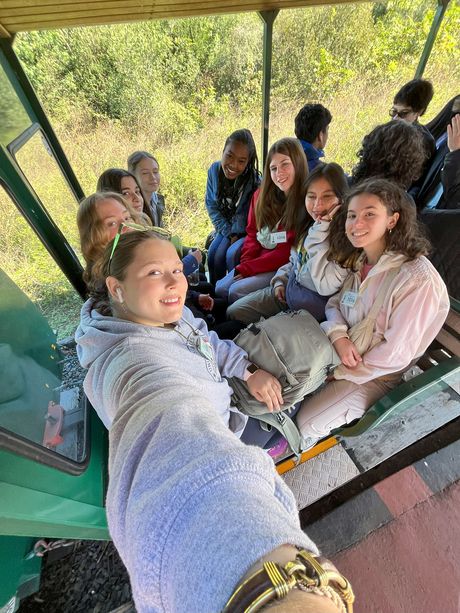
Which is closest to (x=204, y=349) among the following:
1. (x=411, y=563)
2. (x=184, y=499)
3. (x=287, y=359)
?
(x=287, y=359)

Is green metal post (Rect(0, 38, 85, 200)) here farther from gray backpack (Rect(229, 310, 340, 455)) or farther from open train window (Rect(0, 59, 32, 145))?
gray backpack (Rect(229, 310, 340, 455))

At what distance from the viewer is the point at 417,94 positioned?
2459 mm

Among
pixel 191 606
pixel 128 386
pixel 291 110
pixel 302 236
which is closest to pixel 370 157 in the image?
pixel 302 236

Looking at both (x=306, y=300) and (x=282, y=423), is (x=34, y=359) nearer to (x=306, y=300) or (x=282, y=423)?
(x=282, y=423)

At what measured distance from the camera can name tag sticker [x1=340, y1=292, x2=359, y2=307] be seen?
5.13ft

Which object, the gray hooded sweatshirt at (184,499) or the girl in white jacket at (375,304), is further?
the girl in white jacket at (375,304)

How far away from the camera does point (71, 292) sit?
2215 mm

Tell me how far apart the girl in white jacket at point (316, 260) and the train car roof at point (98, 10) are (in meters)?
1.41

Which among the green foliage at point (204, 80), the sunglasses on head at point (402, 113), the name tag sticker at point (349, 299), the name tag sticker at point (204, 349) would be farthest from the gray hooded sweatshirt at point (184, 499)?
the green foliage at point (204, 80)

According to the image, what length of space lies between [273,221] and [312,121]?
1.03 m

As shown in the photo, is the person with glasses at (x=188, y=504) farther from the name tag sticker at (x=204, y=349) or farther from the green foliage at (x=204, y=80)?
the green foliage at (x=204, y=80)

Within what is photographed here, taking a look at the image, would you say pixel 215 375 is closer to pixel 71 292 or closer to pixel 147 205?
pixel 71 292

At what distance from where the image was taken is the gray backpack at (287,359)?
1342 mm

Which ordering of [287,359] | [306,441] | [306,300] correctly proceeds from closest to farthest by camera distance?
1. [287,359]
2. [306,441]
3. [306,300]
